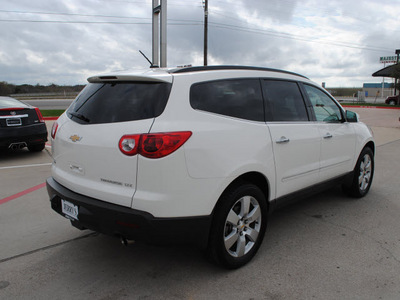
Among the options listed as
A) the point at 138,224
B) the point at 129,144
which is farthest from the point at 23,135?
the point at 138,224

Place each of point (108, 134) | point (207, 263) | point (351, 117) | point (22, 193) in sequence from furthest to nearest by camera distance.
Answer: point (22, 193)
point (351, 117)
point (207, 263)
point (108, 134)

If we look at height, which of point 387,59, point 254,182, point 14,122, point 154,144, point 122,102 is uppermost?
point 387,59

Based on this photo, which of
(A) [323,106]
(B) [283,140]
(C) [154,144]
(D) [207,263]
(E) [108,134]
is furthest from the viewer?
(A) [323,106]

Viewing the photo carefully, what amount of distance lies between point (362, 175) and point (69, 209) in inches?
157

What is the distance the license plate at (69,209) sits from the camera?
2.72 meters

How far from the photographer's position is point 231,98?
294 centimetres

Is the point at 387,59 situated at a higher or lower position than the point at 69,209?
higher

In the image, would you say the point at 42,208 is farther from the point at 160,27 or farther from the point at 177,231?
the point at 160,27

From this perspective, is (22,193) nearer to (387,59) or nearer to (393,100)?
(393,100)

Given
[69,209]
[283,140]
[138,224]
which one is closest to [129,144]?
[138,224]

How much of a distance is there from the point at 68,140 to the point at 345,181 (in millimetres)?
3518

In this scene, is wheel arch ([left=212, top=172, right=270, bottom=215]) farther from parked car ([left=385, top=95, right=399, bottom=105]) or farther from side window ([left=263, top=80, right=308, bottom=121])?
parked car ([left=385, top=95, right=399, bottom=105])

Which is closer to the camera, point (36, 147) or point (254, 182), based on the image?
point (254, 182)

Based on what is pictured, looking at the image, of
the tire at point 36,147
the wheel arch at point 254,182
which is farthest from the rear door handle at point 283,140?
the tire at point 36,147
